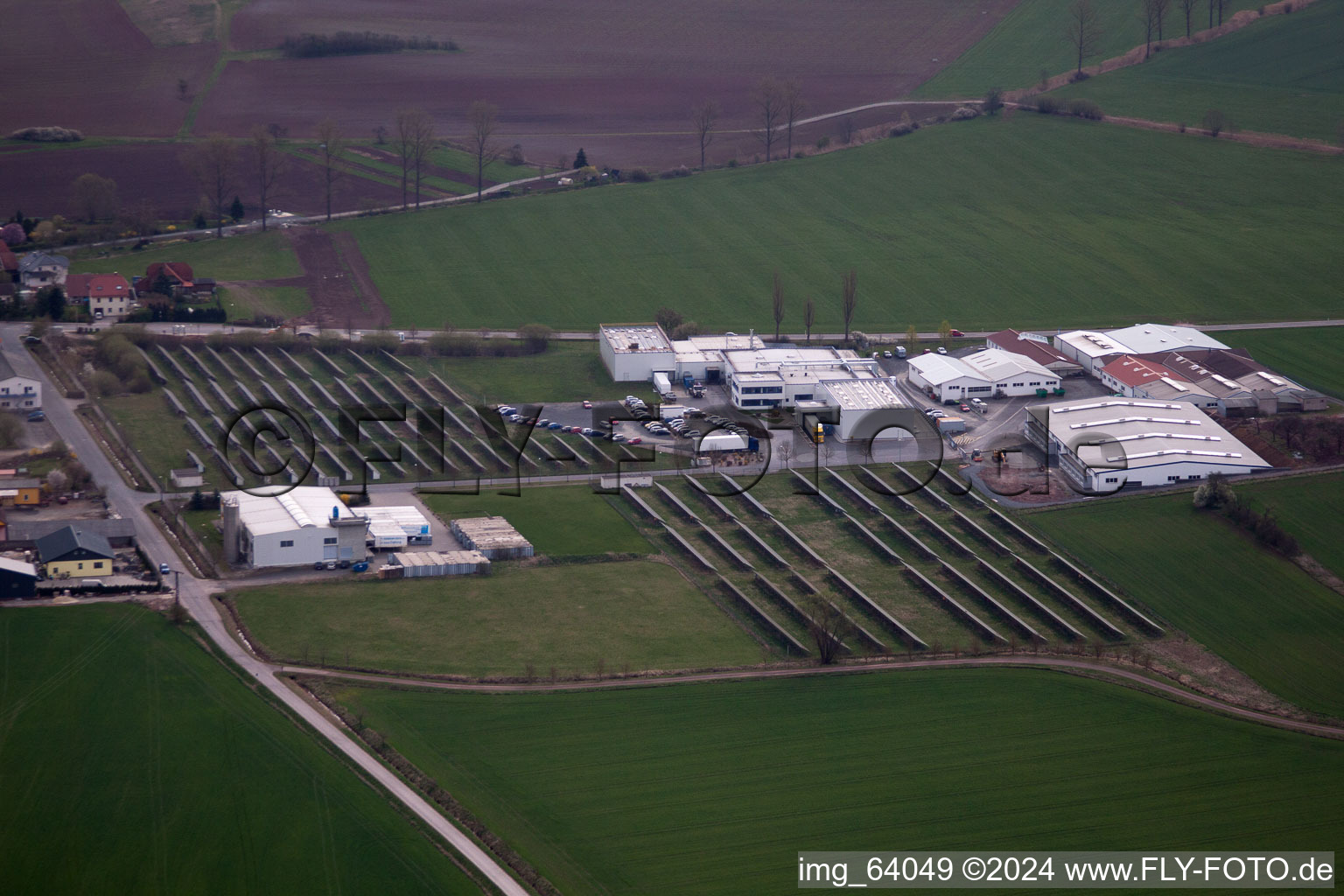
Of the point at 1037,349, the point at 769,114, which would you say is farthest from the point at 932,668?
the point at 769,114

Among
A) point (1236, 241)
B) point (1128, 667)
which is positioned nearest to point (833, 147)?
point (1236, 241)

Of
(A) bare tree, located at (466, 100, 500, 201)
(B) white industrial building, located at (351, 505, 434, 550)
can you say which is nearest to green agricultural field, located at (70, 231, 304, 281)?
(A) bare tree, located at (466, 100, 500, 201)

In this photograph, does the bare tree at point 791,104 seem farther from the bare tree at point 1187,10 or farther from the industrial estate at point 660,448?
the bare tree at point 1187,10

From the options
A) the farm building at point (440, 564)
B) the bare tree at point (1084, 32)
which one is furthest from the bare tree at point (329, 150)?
the bare tree at point (1084, 32)

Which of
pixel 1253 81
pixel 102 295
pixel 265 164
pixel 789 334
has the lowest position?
pixel 789 334

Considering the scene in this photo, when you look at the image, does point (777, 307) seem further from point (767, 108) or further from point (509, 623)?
point (509, 623)

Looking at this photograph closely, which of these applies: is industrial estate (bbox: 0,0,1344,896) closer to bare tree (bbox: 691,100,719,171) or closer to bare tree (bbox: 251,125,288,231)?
bare tree (bbox: 251,125,288,231)

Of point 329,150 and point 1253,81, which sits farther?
point 1253,81
